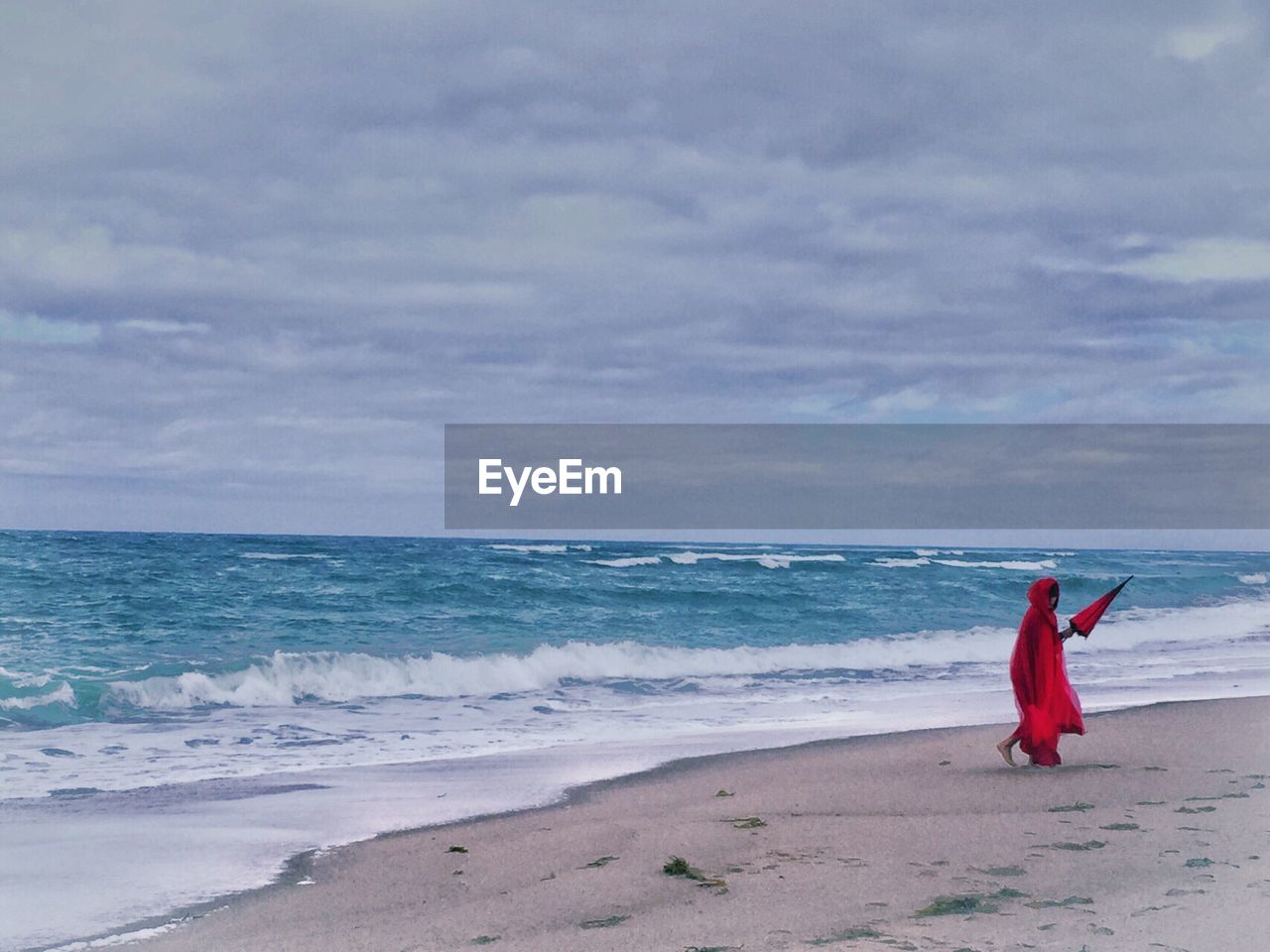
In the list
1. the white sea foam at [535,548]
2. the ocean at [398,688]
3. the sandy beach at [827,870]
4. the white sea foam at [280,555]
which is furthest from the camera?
the white sea foam at [535,548]

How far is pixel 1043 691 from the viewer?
27.3 ft

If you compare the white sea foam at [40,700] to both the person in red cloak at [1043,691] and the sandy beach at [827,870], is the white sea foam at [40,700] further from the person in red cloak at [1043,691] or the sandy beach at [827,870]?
the person in red cloak at [1043,691]

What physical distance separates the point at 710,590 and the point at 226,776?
25.2 meters

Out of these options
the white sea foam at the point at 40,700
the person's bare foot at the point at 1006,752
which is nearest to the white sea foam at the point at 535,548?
the white sea foam at the point at 40,700

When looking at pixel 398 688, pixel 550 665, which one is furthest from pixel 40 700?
pixel 550 665

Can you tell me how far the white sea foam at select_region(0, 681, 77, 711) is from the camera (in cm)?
1305

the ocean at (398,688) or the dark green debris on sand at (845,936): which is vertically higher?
the dark green debris on sand at (845,936)

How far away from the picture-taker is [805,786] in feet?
27.0

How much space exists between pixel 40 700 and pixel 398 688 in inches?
175

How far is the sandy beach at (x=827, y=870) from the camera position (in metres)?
4.77

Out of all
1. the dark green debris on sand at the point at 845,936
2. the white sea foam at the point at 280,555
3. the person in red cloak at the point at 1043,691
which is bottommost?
the dark green debris on sand at the point at 845,936

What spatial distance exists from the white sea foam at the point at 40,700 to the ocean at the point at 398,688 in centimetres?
5

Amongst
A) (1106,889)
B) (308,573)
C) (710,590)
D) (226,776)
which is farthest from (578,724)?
(308,573)

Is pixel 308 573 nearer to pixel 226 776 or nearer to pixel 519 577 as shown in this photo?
pixel 519 577
